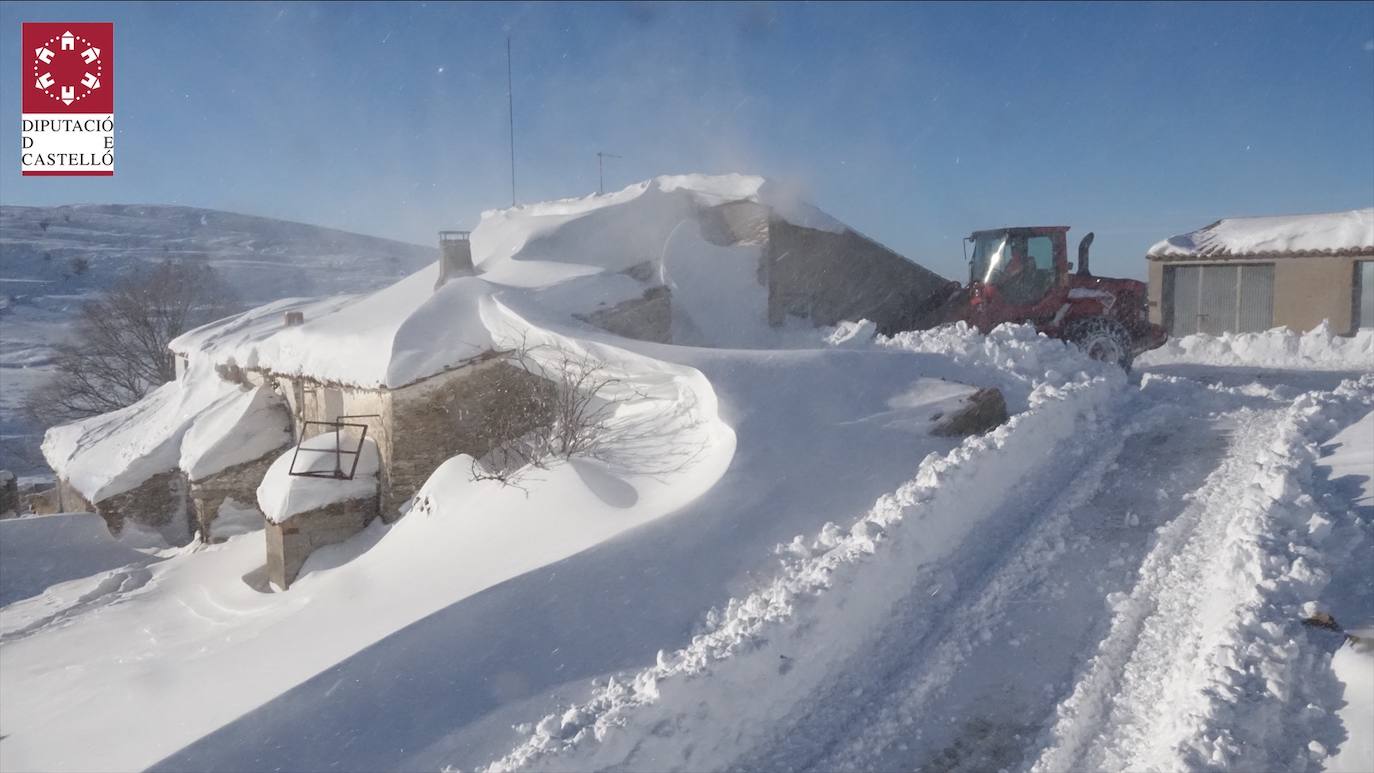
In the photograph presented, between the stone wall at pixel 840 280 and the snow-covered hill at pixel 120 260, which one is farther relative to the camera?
the snow-covered hill at pixel 120 260

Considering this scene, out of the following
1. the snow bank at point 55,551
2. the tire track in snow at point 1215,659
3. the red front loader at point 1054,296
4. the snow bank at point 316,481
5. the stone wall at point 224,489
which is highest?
the red front loader at point 1054,296

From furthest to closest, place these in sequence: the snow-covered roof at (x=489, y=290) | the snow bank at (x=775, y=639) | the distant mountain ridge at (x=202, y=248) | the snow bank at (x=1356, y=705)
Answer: the distant mountain ridge at (x=202, y=248)
the snow-covered roof at (x=489, y=290)
the snow bank at (x=775, y=639)
the snow bank at (x=1356, y=705)

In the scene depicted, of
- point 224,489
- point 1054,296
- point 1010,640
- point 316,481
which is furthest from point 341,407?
point 1054,296

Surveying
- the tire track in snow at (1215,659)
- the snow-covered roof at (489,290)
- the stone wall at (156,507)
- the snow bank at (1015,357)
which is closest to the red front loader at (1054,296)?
the snow bank at (1015,357)

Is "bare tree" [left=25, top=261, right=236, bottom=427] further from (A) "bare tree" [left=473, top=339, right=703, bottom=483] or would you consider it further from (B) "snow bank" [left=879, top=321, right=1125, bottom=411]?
(B) "snow bank" [left=879, top=321, right=1125, bottom=411]

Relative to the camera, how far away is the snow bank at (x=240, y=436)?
1299 cm

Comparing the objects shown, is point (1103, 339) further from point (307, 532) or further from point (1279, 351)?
point (307, 532)

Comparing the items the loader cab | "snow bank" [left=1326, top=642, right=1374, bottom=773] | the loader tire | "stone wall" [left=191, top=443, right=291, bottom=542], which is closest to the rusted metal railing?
"stone wall" [left=191, top=443, right=291, bottom=542]

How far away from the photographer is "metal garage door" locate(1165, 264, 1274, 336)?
18.3 m

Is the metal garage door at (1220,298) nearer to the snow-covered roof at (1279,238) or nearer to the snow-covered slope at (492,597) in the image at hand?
the snow-covered roof at (1279,238)

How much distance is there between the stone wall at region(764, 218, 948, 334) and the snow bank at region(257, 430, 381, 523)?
7771 mm

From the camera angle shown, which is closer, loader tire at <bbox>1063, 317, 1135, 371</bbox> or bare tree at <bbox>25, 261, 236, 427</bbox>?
loader tire at <bbox>1063, 317, 1135, 371</bbox>

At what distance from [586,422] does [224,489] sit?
7.56m

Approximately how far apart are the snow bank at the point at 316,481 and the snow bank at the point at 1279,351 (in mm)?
12831
